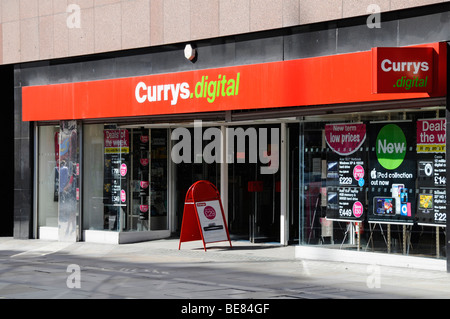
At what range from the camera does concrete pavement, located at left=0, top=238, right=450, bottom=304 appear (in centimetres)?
1095

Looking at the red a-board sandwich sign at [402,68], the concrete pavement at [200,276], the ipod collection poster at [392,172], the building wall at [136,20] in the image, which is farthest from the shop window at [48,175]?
the red a-board sandwich sign at [402,68]

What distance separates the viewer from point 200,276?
1301 centimetres

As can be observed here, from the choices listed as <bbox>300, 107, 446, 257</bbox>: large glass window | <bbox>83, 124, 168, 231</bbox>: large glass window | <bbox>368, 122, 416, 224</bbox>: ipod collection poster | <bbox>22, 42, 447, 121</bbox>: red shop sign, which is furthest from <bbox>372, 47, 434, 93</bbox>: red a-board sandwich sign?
<bbox>83, 124, 168, 231</bbox>: large glass window

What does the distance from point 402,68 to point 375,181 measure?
101 inches

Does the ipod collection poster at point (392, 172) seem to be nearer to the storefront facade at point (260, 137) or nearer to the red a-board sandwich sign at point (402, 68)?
the storefront facade at point (260, 137)

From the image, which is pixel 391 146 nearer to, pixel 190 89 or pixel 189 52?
pixel 190 89

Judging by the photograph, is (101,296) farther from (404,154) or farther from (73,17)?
(73,17)

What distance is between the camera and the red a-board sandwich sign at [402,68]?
12.9 meters

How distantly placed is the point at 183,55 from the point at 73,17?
3.78m

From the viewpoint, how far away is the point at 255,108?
53.1 ft

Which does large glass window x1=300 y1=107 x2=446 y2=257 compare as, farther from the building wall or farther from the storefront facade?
the building wall

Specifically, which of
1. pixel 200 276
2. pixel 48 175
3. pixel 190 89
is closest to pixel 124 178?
pixel 48 175

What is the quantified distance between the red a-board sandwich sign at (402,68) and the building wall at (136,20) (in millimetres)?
945
